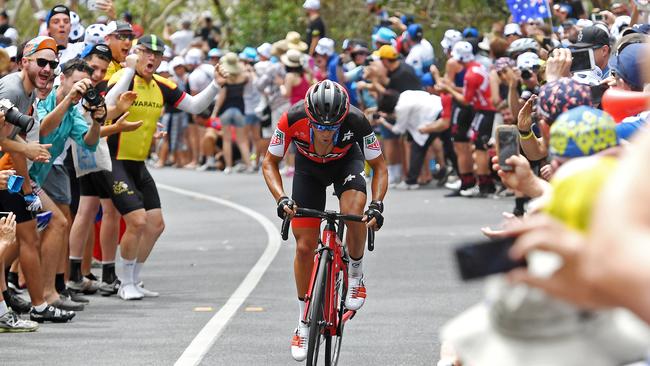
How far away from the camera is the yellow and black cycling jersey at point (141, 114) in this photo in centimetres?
1262

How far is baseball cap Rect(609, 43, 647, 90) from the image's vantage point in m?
7.38

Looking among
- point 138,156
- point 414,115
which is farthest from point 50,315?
point 414,115

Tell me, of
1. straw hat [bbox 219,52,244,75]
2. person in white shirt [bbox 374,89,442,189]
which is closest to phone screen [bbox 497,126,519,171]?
person in white shirt [bbox 374,89,442,189]

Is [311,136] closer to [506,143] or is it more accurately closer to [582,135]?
[506,143]

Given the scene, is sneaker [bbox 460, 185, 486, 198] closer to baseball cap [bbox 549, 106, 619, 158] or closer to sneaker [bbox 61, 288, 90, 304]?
sneaker [bbox 61, 288, 90, 304]

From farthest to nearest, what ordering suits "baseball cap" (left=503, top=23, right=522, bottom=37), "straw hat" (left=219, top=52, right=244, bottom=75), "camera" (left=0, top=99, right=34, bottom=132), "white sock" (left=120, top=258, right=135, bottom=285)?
1. "straw hat" (left=219, top=52, right=244, bottom=75)
2. "baseball cap" (left=503, top=23, right=522, bottom=37)
3. "white sock" (left=120, top=258, right=135, bottom=285)
4. "camera" (left=0, top=99, right=34, bottom=132)

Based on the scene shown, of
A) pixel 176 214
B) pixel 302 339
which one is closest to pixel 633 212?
pixel 302 339

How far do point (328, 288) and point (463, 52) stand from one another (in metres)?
13.5

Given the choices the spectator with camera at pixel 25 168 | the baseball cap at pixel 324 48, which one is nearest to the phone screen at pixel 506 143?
the spectator with camera at pixel 25 168

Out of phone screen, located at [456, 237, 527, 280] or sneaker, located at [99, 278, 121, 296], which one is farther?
sneaker, located at [99, 278, 121, 296]

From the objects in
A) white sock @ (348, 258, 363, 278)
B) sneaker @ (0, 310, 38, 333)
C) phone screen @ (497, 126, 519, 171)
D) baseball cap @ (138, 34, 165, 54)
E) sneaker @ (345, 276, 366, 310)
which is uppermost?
phone screen @ (497, 126, 519, 171)

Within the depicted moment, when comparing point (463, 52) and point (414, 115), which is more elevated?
point (463, 52)

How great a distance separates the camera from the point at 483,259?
3.41 m

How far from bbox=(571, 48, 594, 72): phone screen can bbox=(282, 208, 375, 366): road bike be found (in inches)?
87.2
